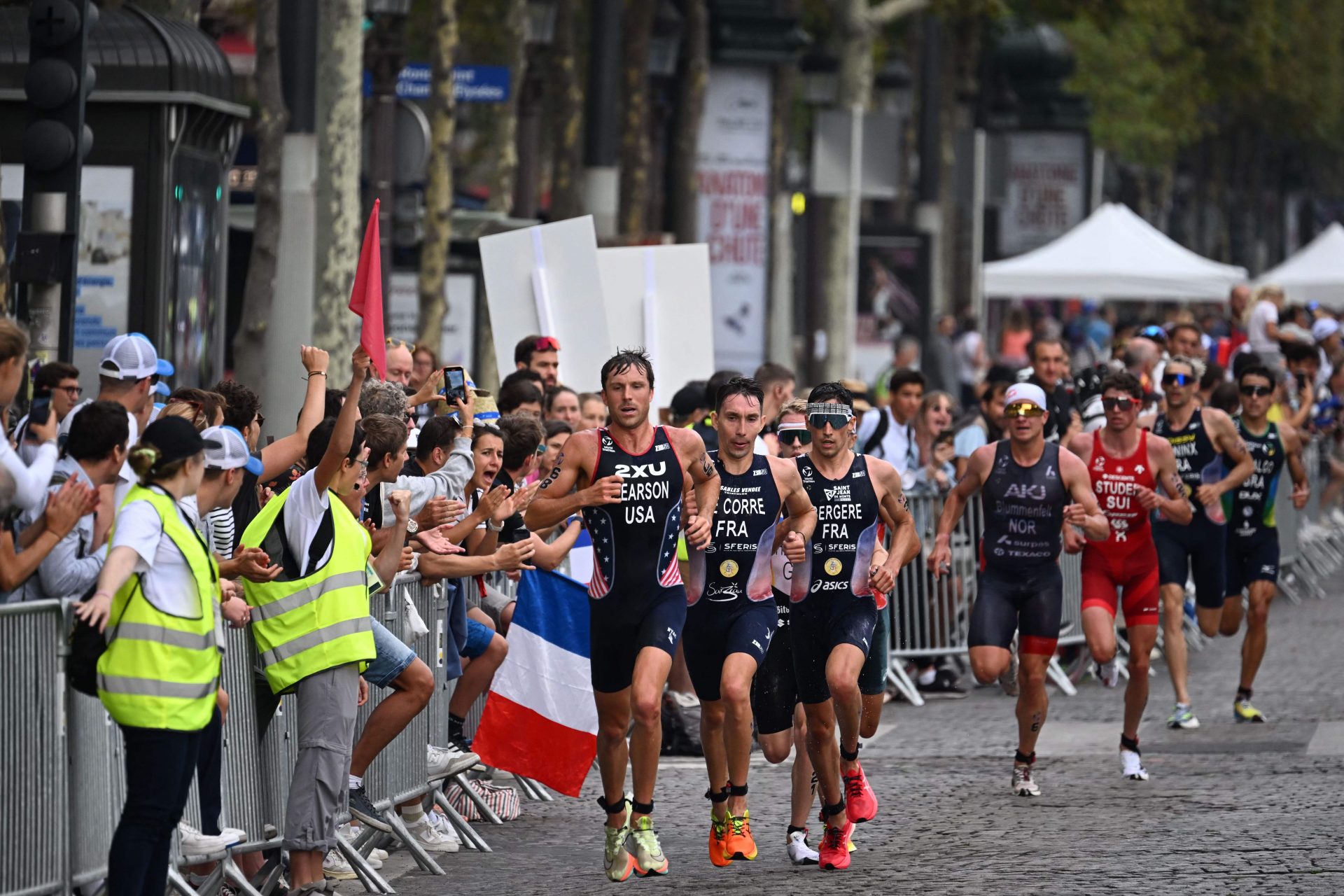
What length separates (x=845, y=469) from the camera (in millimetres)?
10141

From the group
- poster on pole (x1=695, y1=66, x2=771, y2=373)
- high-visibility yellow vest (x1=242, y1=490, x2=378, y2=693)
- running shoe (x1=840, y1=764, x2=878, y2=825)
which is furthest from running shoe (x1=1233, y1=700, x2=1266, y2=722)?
poster on pole (x1=695, y1=66, x2=771, y2=373)

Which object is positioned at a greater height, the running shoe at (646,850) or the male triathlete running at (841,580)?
the male triathlete running at (841,580)

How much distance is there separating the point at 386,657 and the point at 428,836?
1.27 meters

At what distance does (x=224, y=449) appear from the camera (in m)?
7.98

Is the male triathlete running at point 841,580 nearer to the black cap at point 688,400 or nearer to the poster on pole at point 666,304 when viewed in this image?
the black cap at point 688,400

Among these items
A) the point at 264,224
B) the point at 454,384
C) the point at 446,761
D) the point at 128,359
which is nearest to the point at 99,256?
the point at 264,224

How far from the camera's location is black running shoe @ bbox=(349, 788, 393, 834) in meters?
9.21

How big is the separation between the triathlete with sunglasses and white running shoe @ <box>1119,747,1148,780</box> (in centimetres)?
189

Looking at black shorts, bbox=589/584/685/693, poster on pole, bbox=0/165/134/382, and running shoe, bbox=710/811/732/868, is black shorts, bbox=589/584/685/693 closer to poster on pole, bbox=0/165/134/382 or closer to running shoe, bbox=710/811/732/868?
running shoe, bbox=710/811/732/868

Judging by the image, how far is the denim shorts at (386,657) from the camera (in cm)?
908

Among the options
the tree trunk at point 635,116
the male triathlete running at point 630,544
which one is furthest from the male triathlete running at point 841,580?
the tree trunk at point 635,116

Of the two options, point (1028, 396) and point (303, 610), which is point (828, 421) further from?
point (303, 610)

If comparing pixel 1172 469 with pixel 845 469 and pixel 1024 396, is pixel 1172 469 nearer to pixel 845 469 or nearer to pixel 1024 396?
pixel 1024 396

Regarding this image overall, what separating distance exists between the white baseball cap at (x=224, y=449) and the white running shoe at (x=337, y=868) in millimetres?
1807
